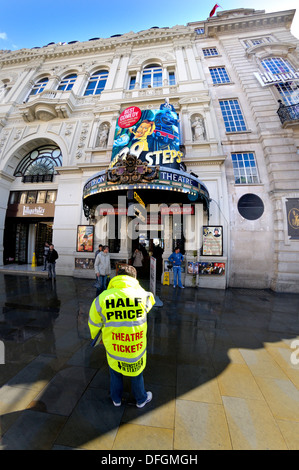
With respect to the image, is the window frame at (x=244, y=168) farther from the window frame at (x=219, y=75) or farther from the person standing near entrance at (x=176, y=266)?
the window frame at (x=219, y=75)

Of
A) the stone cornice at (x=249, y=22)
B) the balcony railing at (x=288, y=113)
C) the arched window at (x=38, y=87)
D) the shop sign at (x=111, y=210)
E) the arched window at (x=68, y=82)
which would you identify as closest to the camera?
the shop sign at (x=111, y=210)

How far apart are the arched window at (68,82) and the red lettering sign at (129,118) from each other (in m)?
9.20

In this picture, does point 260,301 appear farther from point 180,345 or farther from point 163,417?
point 163,417

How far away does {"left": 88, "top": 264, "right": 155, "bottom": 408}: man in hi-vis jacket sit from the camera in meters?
1.96

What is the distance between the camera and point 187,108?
37.2 feet

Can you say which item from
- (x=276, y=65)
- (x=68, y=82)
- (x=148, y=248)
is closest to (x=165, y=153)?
(x=148, y=248)

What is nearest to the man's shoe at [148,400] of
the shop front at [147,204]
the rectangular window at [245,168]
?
the shop front at [147,204]

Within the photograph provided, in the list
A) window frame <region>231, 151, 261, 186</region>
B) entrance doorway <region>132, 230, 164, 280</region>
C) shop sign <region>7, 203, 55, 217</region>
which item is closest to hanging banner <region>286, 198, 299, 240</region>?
window frame <region>231, 151, 261, 186</region>

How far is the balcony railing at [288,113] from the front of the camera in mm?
9877

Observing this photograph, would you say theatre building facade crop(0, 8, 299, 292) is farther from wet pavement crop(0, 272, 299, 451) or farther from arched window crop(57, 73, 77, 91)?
wet pavement crop(0, 272, 299, 451)

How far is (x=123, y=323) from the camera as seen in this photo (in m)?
1.96

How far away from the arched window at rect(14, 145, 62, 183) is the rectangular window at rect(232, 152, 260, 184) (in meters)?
12.0

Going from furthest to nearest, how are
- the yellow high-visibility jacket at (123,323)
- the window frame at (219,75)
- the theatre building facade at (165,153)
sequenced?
1. the window frame at (219,75)
2. the theatre building facade at (165,153)
3. the yellow high-visibility jacket at (123,323)
